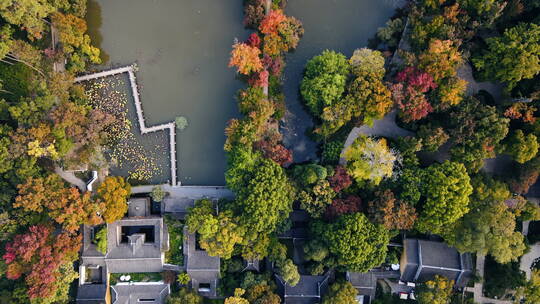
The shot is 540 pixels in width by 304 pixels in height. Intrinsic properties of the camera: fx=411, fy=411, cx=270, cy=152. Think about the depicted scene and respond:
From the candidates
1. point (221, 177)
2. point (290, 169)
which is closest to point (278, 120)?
point (290, 169)

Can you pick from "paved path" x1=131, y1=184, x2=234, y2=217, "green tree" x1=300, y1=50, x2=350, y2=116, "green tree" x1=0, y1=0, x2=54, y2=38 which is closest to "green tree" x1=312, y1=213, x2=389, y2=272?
"green tree" x1=300, y1=50, x2=350, y2=116

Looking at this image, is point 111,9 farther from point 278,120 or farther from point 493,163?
point 493,163

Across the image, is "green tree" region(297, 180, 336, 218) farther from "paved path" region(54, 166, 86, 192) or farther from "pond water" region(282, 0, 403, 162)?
"paved path" region(54, 166, 86, 192)

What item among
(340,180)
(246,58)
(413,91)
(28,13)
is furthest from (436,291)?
(28,13)

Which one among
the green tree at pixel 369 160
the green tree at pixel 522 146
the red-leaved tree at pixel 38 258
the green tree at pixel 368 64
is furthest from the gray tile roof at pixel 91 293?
the green tree at pixel 522 146

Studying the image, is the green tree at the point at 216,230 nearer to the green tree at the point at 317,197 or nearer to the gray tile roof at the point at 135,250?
the gray tile roof at the point at 135,250

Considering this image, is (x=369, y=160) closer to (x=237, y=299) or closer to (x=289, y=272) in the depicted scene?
(x=289, y=272)
